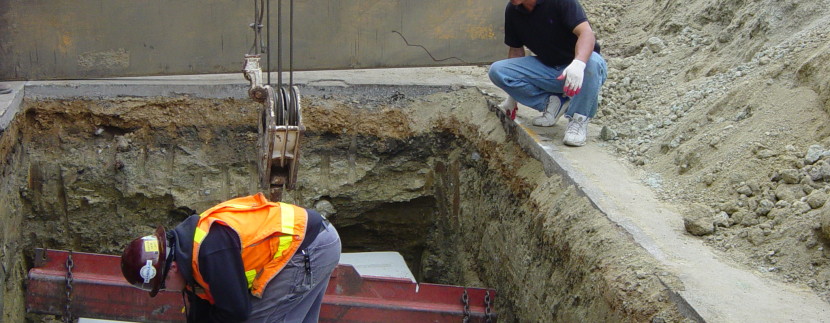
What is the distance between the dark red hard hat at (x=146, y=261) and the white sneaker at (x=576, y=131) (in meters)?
2.58

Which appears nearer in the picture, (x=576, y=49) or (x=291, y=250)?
(x=291, y=250)

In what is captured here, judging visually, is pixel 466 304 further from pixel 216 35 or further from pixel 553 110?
pixel 216 35

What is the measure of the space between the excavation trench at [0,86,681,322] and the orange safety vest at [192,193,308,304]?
2159 mm

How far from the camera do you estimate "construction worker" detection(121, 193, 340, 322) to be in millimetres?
3199

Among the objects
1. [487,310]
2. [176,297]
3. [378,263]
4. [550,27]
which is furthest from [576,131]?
[176,297]

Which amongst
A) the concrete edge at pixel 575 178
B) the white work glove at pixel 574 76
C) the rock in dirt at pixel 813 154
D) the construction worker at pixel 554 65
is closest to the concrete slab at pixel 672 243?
the concrete edge at pixel 575 178

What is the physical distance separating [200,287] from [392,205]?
3504mm

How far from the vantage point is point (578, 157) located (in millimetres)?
4816

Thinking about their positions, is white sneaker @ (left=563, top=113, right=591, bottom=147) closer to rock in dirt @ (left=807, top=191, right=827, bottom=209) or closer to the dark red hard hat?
rock in dirt @ (left=807, top=191, right=827, bottom=209)

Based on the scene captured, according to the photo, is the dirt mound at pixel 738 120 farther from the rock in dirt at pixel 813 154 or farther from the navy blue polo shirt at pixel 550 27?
the navy blue polo shirt at pixel 550 27

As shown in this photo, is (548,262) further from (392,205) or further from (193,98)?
(193,98)

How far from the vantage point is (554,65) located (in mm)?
5188

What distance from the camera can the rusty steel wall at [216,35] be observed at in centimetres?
610

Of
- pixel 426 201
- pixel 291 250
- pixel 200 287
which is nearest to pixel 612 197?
pixel 291 250
